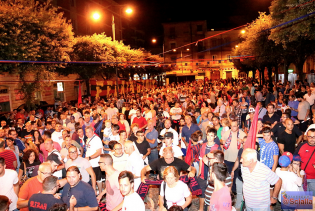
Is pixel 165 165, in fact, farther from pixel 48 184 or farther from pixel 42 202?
pixel 42 202

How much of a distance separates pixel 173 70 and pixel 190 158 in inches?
2091

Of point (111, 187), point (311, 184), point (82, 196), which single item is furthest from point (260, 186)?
point (82, 196)

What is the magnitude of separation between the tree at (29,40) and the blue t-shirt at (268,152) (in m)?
12.6

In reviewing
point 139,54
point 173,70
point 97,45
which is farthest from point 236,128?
point 173,70

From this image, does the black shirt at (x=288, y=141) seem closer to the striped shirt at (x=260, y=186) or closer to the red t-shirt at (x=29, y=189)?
the striped shirt at (x=260, y=186)

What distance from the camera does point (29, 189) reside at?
4.37 m

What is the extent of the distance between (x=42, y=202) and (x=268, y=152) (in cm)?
400

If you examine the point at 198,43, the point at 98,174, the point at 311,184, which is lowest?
the point at 98,174

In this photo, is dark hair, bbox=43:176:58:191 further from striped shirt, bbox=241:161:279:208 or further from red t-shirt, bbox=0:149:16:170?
red t-shirt, bbox=0:149:16:170

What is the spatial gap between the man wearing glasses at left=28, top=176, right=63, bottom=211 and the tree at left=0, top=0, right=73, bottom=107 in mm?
11676

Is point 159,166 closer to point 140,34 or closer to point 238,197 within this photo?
point 238,197

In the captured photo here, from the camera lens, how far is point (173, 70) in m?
58.6

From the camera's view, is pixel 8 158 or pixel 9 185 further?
pixel 8 158

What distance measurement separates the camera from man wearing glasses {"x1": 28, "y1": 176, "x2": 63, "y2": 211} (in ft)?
12.0
